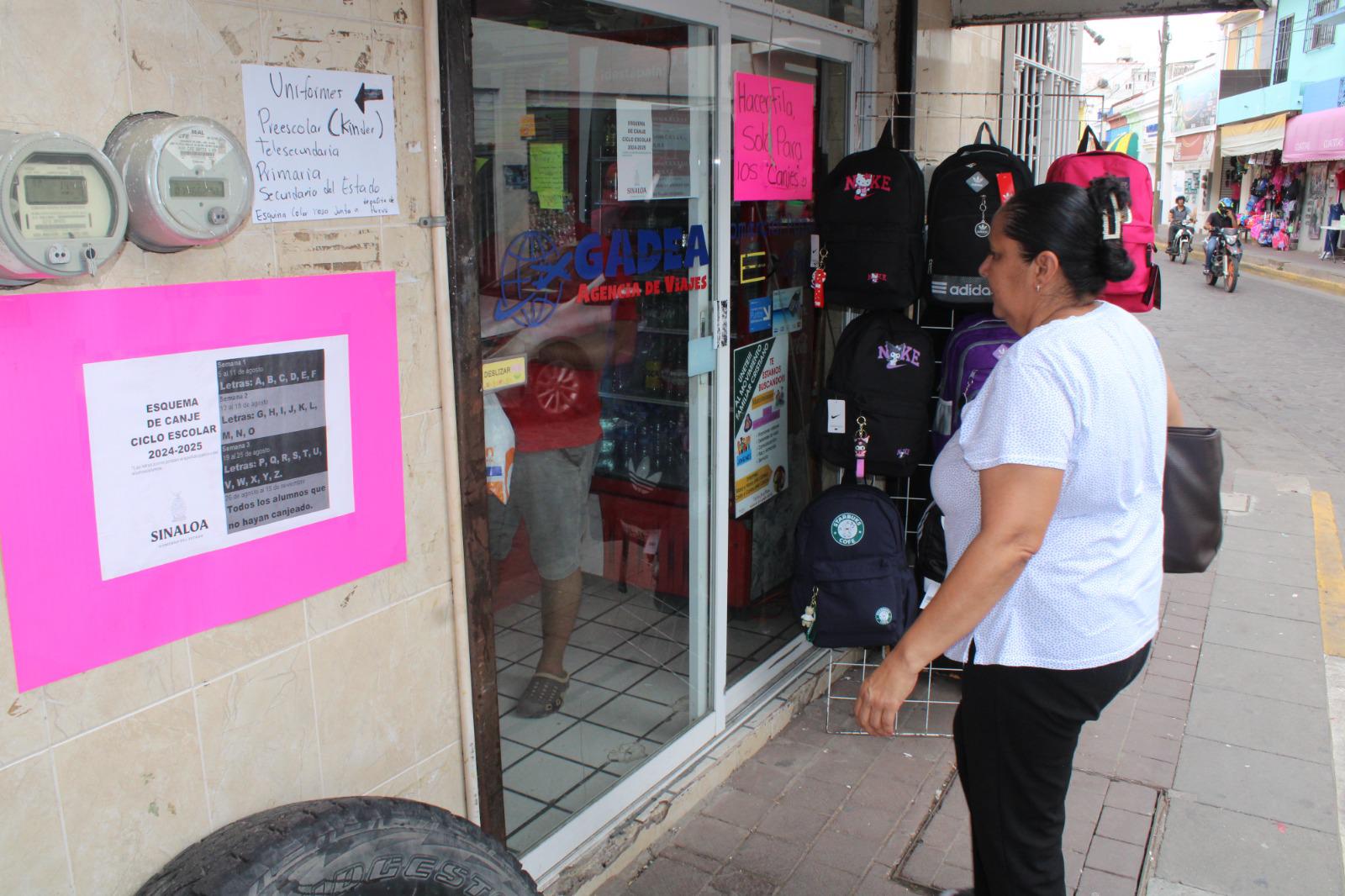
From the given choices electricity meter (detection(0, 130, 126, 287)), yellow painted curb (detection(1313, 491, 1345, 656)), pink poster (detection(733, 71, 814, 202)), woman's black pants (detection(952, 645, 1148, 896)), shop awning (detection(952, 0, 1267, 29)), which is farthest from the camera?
yellow painted curb (detection(1313, 491, 1345, 656))

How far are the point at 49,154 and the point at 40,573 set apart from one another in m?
0.60

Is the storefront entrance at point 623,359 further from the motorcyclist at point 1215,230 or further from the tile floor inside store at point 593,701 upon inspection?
the motorcyclist at point 1215,230

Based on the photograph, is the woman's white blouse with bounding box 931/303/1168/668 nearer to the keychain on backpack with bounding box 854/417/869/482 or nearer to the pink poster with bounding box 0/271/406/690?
the pink poster with bounding box 0/271/406/690

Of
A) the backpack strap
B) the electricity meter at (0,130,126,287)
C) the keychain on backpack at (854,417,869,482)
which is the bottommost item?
the keychain on backpack at (854,417,869,482)

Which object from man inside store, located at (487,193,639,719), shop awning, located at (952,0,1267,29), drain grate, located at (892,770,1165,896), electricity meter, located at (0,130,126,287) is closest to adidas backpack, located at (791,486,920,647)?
drain grate, located at (892,770,1165,896)

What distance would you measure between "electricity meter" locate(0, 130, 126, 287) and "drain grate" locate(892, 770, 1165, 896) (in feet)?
8.53

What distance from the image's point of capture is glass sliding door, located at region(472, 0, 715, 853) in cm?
265

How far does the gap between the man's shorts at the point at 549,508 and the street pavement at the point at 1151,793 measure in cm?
91

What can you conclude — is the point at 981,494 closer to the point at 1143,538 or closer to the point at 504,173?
the point at 1143,538

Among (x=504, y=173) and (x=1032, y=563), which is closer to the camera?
(x=1032, y=563)

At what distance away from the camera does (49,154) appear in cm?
138

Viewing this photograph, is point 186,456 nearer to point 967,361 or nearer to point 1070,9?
point 967,361

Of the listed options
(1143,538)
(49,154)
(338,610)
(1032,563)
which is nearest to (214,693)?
(338,610)

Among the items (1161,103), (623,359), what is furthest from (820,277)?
(1161,103)
